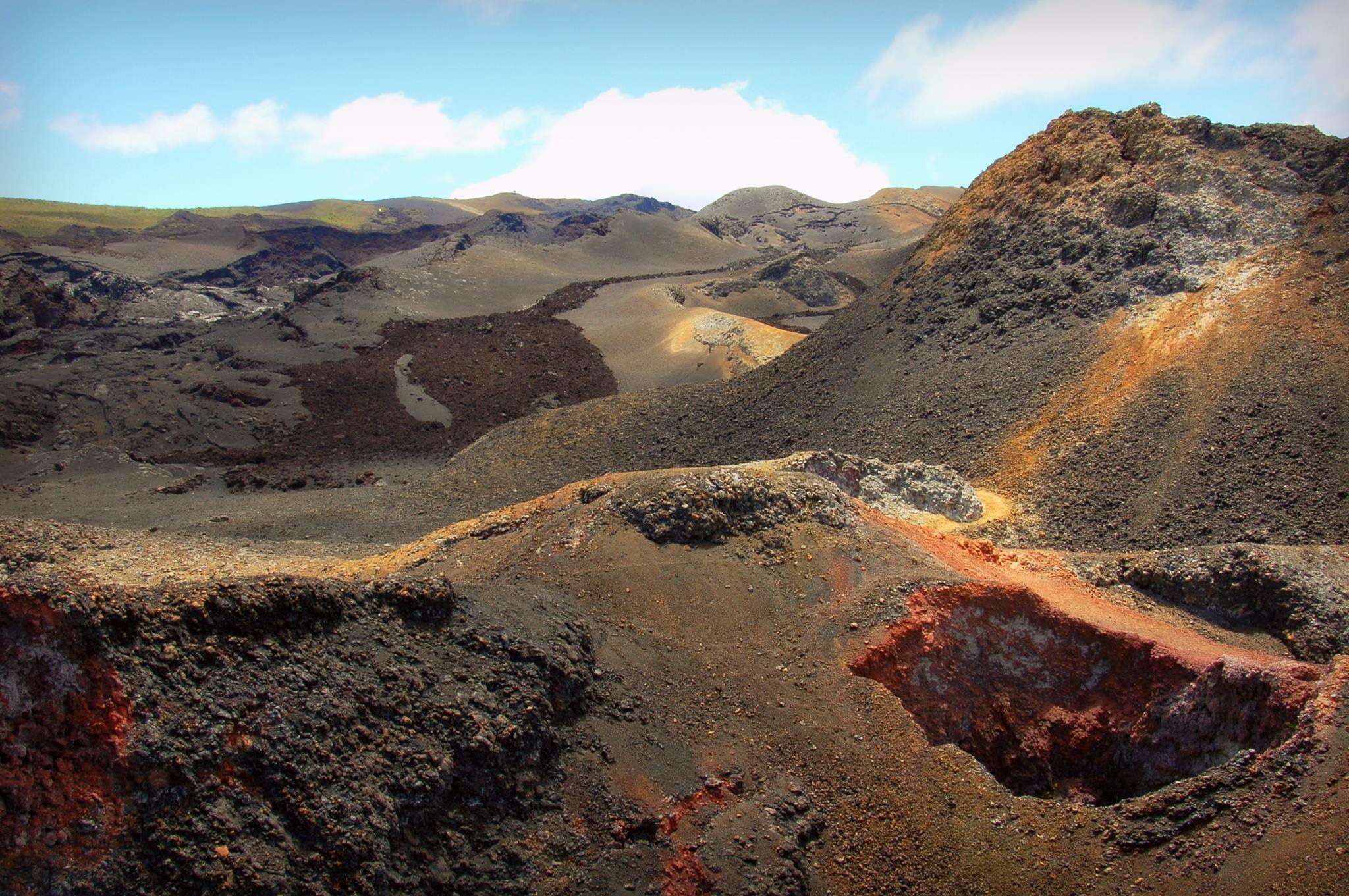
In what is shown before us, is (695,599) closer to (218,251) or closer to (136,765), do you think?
(136,765)

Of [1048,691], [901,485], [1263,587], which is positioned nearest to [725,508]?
[1048,691]

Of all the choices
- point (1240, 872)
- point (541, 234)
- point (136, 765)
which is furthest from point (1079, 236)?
point (541, 234)

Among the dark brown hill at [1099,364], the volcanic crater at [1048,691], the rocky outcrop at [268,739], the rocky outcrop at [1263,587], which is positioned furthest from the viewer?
the dark brown hill at [1099,364]

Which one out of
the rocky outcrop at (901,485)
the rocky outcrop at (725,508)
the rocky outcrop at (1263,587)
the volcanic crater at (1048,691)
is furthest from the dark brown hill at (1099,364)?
the rocky outcrop at (725,508)

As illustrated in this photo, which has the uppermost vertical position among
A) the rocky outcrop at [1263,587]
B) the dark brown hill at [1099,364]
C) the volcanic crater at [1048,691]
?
the dark brown hill at [1099,364]

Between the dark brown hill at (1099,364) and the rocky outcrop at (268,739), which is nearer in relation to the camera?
the rocky outcrop at (268,739)

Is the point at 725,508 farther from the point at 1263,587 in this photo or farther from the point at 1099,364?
the point at 1099,364

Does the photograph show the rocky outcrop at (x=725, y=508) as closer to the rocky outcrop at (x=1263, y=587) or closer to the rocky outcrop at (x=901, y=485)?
the rocky outcrop at (x=901, y=485)

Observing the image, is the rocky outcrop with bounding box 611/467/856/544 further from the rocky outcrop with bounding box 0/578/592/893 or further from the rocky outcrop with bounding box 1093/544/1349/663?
the rocky outcrop with bounding box 1093/544/1349/663

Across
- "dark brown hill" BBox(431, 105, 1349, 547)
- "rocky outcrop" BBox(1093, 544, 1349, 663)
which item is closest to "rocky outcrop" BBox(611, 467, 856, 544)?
"rocky outcrop" BBox(1093, 544, 1349, 663)
